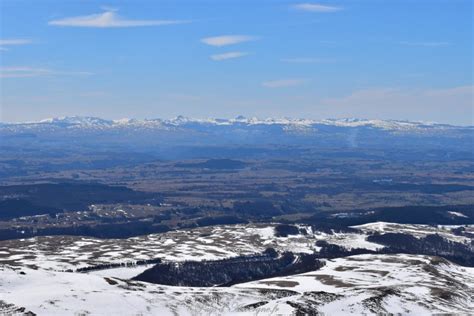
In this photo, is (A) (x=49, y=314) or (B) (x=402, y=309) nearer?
(A) (x=49, y=314)

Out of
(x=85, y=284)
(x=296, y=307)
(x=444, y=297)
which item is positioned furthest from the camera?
(x=444, y=297)

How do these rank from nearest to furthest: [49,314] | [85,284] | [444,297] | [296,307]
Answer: [49,314], [296,307], [85,284], [444,297]

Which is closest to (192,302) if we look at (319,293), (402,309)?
(319,293)

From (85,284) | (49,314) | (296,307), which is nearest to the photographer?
(49,314)

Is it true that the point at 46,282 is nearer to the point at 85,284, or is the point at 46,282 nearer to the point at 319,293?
the point at 85,284

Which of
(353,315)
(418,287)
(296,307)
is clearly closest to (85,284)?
(296,307)

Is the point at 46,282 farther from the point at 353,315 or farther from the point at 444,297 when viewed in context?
the point at 444,297

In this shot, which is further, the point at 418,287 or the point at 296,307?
the point at 418,287

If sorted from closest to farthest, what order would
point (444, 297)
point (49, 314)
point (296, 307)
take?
point (49, 314) → point (296, 307) → point (444, 297)
